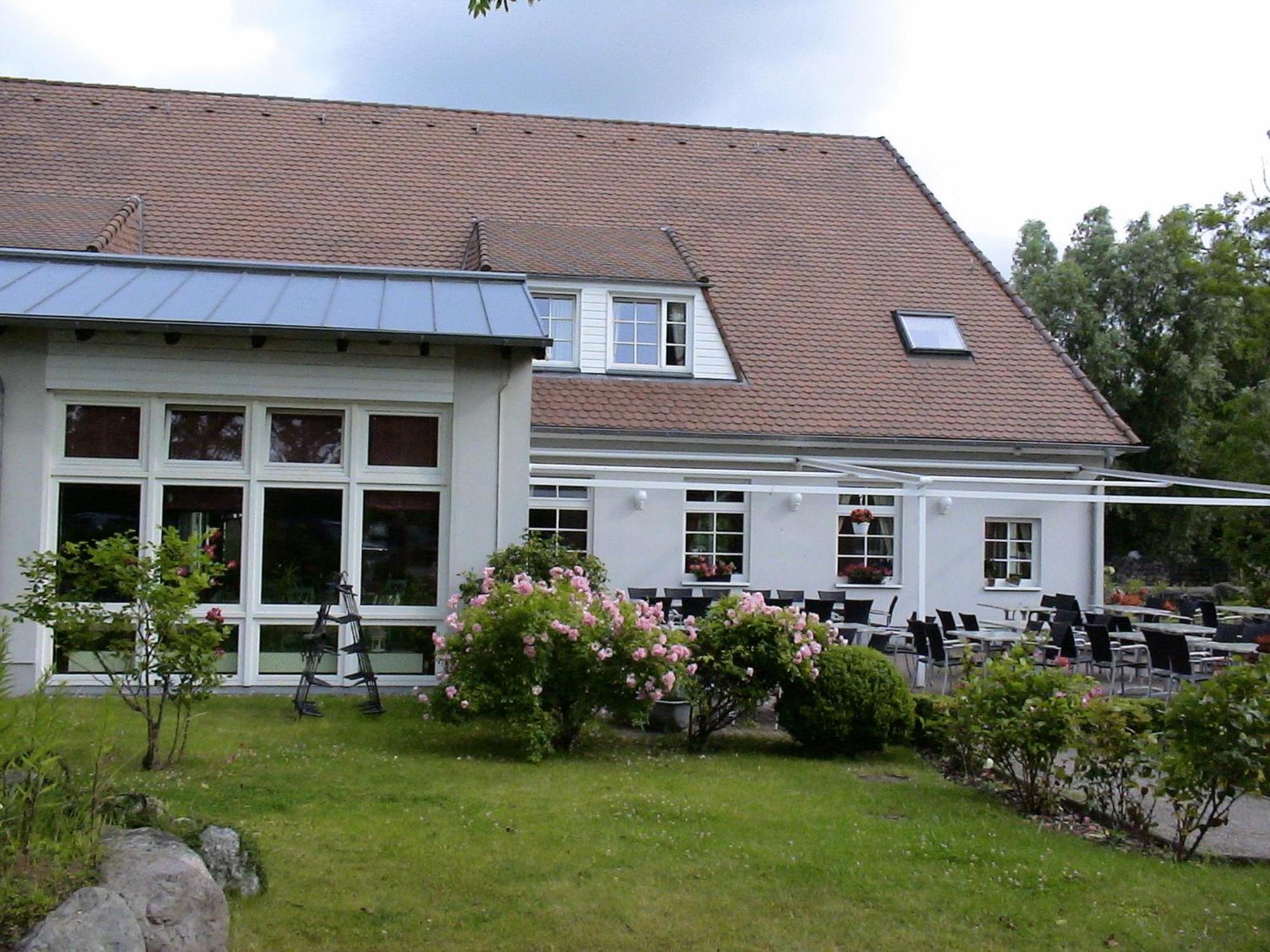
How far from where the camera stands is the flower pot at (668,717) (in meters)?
10.8

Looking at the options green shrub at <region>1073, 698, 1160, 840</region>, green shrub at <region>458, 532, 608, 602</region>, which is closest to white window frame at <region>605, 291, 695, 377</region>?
green shrub at <region>458, 532, 608, 602</region>

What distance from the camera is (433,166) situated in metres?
20.1

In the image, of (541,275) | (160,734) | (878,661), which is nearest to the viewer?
(160,734)

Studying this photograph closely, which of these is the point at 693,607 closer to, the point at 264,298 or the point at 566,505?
the point at 566,505

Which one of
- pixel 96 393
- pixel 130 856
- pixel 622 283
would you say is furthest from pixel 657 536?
pixel 130 856

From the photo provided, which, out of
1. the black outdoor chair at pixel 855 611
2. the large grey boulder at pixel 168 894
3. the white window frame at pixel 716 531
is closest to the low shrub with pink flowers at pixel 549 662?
the large grey boulder at pixel 168 894

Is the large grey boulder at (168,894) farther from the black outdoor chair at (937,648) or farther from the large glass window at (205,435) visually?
the black outdoor chair at (937,648)

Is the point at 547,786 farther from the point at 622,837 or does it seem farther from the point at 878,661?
the point at 878,661

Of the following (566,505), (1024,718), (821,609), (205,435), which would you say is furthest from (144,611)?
(566,505)

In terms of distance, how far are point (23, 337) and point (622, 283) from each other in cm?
813

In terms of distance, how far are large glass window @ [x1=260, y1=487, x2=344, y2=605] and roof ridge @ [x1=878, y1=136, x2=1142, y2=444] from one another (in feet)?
Answer: 36.7

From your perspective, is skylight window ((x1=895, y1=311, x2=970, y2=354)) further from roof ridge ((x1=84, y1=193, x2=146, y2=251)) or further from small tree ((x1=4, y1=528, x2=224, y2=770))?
small tree ((x1=4, y1=528, x2=224, y2=770))

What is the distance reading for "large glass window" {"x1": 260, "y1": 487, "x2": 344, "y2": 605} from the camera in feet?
37.6

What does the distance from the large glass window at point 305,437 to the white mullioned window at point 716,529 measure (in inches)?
262
